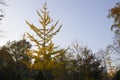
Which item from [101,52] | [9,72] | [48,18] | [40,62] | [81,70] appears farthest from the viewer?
[101,52]

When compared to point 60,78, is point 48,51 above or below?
above

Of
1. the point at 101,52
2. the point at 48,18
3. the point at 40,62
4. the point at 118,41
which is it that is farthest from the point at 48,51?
the point at 101,52

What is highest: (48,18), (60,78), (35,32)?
(48,18)

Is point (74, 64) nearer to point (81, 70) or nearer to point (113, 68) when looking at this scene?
point (81, 70)

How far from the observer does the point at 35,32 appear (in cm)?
2733

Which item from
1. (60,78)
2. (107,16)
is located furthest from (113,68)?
(107,16)

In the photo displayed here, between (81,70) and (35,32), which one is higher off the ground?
(35,32)

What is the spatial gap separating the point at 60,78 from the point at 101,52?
95.2ft

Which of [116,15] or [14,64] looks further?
[14,64]

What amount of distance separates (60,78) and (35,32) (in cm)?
829

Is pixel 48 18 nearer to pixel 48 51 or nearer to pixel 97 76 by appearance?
pixel 48 51

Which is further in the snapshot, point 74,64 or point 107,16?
point 74,64

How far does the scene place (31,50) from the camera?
26.9 meters

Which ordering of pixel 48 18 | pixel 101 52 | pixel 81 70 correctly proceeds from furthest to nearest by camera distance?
pixel 101 52 < pixel 81 70 < pixel 48 18
